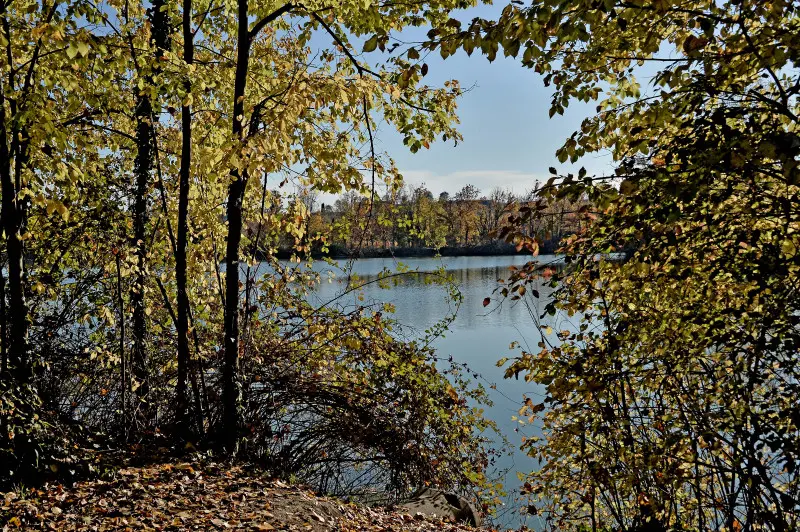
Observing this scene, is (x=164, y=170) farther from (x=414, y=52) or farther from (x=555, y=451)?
(x=555, y=451)

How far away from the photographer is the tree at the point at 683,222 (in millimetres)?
2838

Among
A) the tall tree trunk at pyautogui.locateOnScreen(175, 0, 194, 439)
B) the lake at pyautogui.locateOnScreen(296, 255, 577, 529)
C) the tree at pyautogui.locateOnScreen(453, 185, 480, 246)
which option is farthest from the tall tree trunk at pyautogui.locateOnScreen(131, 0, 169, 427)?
the tree at pyautogui.locateOnScreen(453, 185, 480, 246)

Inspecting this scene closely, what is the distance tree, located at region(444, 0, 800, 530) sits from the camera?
284 centimetres

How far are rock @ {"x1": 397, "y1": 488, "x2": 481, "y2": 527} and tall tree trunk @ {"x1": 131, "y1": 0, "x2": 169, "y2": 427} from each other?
3108mm

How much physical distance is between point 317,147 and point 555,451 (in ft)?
11.5

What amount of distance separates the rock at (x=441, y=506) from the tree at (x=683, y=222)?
2.07m

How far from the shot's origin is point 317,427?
727 cm

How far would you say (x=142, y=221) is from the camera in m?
6.78

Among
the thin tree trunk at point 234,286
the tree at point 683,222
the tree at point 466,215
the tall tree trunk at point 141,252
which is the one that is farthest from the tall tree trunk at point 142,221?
the tree at point 466,215

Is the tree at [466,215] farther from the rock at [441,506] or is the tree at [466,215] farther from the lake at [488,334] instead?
the rock at [441,506]

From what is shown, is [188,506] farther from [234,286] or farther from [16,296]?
[16,296]

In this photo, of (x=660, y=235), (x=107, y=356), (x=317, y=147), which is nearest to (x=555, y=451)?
(x=660, y=235)

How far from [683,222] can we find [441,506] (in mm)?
4484

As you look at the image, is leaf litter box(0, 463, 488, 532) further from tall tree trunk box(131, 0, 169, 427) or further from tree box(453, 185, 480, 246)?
tree box(453, 185, 480, 246)
